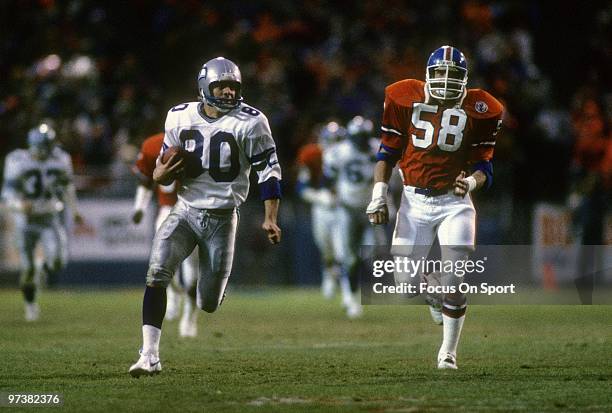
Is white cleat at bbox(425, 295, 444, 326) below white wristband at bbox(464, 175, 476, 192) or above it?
below

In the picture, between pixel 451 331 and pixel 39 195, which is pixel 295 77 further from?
pixel 451 331

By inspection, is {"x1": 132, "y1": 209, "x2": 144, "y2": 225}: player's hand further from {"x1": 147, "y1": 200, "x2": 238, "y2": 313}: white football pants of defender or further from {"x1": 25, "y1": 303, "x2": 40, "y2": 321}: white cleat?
{"x1": 147, "y1": 200, "x2": 238, "y2": 313}: white football pants of defender

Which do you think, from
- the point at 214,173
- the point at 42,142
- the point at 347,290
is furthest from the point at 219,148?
the point at 347,290

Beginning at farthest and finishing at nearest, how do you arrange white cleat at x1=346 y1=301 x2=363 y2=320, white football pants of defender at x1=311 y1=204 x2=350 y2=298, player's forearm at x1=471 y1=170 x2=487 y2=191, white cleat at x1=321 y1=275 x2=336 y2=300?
white cleat at x1=321 y1=275 x2=336 y2=300, white football pants of defender at x1=311 y1=204 x2=350 y2=298, white cleat at x1=346 y1=301 x2=363 y2=320, player's forearm at x1=471 y1=170 x2=487 y2=191

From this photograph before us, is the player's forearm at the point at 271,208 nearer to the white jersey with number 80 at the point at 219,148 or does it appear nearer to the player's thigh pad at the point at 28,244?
the white jersey with number 80 at the point at 219,148

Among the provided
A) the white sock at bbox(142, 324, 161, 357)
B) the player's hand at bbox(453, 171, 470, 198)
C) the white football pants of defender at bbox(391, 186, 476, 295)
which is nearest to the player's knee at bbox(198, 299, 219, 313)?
the white sock at bbox(142, 324, 161, 357)

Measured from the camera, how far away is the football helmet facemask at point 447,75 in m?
8.09

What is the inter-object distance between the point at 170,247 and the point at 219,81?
1.15 m

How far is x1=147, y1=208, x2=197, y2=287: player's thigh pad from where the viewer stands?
24.8 feet

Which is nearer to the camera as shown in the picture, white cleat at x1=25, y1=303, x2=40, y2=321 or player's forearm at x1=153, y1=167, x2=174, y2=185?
player's forearm at x1=153, y1=167, x2=174, y2=185

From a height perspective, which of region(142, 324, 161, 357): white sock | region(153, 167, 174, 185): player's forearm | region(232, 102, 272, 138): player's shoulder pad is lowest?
region(142, 324, 161, 357): white sock

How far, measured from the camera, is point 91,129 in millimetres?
18812

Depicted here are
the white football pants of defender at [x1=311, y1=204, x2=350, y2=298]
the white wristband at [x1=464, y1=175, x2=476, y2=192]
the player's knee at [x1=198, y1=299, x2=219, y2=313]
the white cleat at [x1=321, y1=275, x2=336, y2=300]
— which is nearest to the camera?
the player's knee at [x1=198, y1=299, x2=219, y2=313]

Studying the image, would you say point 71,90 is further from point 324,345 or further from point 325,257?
point 324,345
